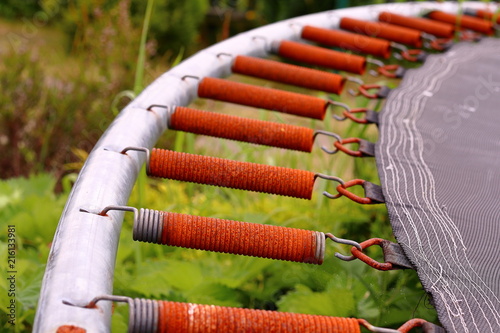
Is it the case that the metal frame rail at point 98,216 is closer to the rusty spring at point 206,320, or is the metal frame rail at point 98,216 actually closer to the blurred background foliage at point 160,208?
the rusty spring at point 206,320

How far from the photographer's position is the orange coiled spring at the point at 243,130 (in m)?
1.24

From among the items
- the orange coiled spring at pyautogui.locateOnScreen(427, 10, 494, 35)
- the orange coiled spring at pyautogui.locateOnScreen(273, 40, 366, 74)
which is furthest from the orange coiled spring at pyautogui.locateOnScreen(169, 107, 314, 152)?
the orange coiled spring at pyautogui.locateOnScreen(427, 10, 494, 35)

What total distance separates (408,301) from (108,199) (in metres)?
0.63

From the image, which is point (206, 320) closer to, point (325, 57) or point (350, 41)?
point (325, 57)

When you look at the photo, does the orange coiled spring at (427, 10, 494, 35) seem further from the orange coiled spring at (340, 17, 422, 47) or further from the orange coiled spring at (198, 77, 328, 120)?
the orange coiled spring at (198, 77, 328, 120)

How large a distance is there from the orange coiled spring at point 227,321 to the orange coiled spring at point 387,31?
1.45 metres

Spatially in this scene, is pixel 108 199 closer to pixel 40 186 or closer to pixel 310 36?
pixel 40 186

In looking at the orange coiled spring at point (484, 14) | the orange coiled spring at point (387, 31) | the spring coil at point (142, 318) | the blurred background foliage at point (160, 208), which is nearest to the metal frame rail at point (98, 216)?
the spring coil at point (142, 318)

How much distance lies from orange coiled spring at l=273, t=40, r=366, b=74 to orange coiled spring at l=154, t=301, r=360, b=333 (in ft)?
3.56

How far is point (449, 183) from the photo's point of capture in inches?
44.7

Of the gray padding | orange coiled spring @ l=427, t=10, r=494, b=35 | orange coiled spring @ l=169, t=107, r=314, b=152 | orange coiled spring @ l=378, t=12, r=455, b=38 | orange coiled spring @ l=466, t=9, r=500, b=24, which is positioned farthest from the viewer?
orange coiled spring @ l=466, t=9, r=500, b=24

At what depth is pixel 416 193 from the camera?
107 centimetres

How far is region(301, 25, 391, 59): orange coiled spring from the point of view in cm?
188

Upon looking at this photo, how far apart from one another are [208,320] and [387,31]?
4.99 feet
